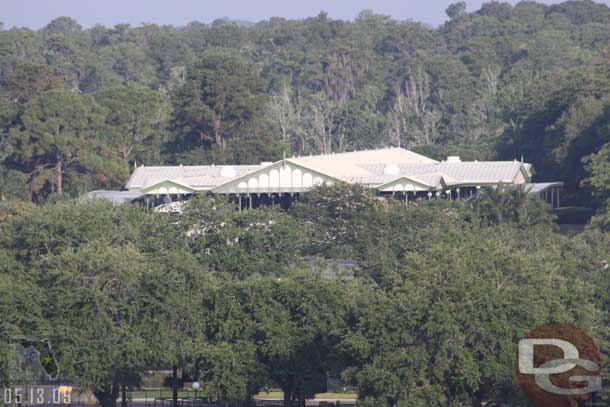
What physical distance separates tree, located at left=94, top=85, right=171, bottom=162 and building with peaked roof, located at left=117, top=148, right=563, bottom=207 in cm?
2263

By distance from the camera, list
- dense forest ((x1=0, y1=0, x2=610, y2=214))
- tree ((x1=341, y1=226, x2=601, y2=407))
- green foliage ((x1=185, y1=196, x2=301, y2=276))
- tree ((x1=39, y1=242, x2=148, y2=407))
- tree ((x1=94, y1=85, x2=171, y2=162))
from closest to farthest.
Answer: tree ((x1=341, y1=226, x2=601, y2=407)) → tree ((x1=39, y1=242, x2=148, y2=407)) → green foliage ((x1=185, y1=196, x2=301, y2=276)) → dense forest ((x1=0, y1=0, x2=610, y2=214)) → tree ((x1=94, y1=85, x2=171, y2=162))

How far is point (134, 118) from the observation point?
135750 millimetres

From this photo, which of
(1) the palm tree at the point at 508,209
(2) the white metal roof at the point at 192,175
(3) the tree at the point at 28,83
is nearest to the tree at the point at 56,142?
(2) the white metal roof at the point at 192,175

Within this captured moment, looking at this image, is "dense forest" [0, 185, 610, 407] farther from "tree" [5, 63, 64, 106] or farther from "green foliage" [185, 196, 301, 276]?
"tree" [5, 63, 64, 106]

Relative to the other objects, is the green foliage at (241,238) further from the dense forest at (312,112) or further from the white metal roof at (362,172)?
the dense forest at (312,112)

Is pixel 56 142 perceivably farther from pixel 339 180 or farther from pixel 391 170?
pixel 339 180

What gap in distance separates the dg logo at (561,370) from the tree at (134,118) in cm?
8690

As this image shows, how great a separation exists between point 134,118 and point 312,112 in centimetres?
3527

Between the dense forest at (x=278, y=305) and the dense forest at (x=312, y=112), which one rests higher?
the dense forest at (x=312, y=112)

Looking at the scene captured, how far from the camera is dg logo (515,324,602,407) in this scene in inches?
1863

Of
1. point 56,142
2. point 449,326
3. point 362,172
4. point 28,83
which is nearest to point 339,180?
point 362,172

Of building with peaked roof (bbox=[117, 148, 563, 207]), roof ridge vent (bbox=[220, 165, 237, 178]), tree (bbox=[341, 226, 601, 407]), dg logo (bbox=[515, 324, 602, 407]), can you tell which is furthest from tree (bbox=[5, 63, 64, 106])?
dg logo (bbox=[515, 324, 602, 407])

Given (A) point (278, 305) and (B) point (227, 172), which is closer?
(A) point (278, 305)

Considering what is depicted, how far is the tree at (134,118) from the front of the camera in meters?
134
